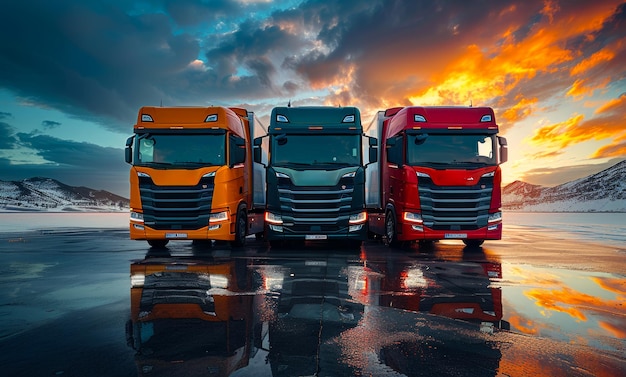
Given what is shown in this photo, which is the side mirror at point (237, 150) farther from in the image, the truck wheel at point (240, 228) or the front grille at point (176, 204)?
the truck wheel at point (240, 228)

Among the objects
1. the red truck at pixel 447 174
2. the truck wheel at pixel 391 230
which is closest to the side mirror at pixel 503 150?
the red truck at pixel 447 174

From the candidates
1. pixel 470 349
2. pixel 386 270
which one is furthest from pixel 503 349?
pixel 386 270

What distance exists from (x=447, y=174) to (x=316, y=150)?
3596 mm

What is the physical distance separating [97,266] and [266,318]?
5514mm

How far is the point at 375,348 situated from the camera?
3342mm

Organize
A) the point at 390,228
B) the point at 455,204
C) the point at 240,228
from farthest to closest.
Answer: the point at 390,228
the point at 240,228
the point at 455,204

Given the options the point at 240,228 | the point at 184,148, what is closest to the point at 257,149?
the point at 184,148

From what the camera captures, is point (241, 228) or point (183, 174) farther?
point (241, 228)

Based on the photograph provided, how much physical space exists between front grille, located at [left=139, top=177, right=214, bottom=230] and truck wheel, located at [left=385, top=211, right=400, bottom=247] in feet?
17.4

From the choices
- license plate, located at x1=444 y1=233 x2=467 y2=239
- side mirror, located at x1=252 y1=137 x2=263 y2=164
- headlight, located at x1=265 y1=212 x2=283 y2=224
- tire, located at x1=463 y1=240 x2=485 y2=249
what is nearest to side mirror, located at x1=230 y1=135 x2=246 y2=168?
side mirror, located at x1=252 y1=137 x2=263 y2=164

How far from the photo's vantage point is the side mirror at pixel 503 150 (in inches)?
435

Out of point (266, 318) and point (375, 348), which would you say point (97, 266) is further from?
point (375, 348)

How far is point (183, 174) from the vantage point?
10.5 m

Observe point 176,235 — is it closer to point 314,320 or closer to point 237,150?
point 237,150
